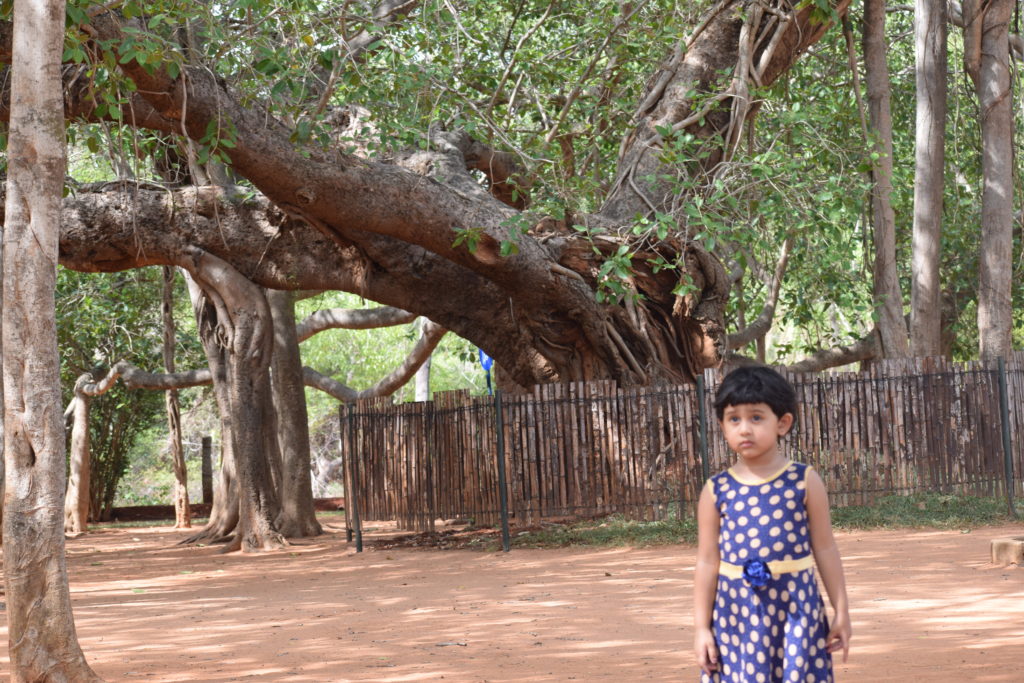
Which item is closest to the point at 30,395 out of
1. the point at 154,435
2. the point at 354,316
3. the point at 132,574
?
the point at 132,574

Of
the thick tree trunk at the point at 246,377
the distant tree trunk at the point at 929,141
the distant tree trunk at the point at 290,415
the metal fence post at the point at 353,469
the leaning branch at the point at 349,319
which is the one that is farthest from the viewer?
the leaning branch at the point at 349,319

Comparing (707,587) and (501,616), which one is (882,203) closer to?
(501,616)

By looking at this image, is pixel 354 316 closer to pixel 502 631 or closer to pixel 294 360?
pixel 294 360

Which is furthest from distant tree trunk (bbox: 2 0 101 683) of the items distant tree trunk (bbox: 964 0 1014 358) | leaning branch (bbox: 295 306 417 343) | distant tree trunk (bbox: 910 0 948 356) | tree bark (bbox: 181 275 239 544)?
leaning branch (bbox: 295 306 417 343)

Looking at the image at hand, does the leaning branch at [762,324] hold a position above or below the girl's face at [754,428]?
above

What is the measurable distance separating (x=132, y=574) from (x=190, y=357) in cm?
929

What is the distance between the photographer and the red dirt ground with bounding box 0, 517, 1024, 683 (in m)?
5.31

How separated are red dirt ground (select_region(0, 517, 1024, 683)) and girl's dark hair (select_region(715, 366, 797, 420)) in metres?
2.34

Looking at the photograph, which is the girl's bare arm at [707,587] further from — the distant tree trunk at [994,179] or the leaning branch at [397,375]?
the leaning branch at [397,375]

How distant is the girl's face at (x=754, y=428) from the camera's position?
292cm

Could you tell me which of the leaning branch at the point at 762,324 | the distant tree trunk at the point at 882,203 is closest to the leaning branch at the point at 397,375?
the leaning branch at the point at 762,324

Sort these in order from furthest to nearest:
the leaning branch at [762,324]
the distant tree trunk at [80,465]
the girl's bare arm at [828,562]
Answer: the distant tree trunk at [80,465]
the leaning branch at [762,324]
the girl's bare arm at [828,562]

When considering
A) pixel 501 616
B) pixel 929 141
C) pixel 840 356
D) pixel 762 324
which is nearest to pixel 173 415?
pixel 762 324

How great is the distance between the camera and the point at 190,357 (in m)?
20.0
